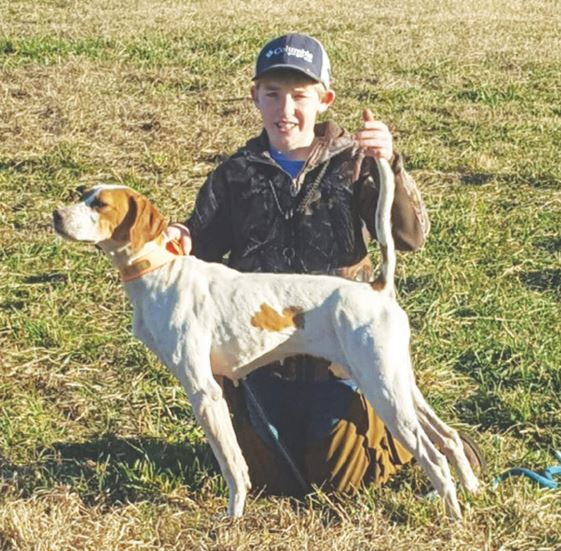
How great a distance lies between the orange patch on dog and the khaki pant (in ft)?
2.31

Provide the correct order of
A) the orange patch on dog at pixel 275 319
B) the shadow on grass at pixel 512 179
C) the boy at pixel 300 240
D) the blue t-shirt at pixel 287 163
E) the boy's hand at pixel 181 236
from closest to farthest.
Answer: the orange patch on dog at pixel 275 319 < the boy's hand at pixel 181 236 < the boy at pixel 300 240 < the blue t-shirt at pixel 287 163 < the shadow on grass at pixel 512 179

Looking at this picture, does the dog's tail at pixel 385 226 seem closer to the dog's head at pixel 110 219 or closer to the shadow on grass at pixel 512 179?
the dog's head at pixel 110 219

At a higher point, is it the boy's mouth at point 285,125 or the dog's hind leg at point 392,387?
the boy's mouth at point 285,125

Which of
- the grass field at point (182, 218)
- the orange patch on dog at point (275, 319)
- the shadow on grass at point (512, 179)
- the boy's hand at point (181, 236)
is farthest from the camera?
the shadow on grass at point (512, 179)

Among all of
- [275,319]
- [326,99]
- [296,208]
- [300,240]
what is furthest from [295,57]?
[275,319]

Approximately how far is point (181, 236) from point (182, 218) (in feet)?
11.8

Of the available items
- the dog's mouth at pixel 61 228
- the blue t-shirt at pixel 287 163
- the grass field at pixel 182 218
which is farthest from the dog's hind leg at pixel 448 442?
the dog's mouth at pixel 61 228

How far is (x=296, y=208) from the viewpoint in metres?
4.41

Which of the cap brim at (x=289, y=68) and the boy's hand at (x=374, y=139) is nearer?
the boy's hand at (x=374, y=139)

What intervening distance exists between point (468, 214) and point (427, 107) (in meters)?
3.67

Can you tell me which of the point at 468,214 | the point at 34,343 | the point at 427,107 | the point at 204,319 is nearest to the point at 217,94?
the point at 427,107

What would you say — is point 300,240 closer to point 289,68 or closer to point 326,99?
point 326,99

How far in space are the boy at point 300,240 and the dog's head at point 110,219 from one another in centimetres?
70

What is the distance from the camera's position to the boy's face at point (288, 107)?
4.21 meters
